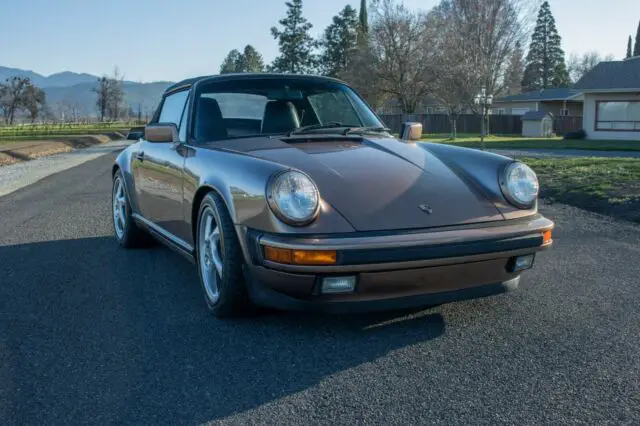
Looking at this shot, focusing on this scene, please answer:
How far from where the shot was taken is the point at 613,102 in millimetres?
31766

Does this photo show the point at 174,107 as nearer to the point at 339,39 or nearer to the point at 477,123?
the point at 477,123

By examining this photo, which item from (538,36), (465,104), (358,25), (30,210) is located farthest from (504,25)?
(538,36)

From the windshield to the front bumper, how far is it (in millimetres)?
1410

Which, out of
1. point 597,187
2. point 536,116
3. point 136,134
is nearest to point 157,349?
point 136,134

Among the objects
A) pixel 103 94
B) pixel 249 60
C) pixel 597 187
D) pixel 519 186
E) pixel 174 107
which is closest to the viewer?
pixel 519 186

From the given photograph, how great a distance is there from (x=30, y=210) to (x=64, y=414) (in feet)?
22.4

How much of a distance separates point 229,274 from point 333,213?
0.70 meters

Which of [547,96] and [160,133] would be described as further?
[547,96]

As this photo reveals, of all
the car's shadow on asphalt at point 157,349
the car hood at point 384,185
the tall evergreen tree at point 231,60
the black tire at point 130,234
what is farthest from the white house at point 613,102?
the tall evergreen tree at point 231,60

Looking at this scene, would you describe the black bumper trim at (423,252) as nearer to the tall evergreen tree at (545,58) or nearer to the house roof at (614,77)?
the house roof at (614,77)

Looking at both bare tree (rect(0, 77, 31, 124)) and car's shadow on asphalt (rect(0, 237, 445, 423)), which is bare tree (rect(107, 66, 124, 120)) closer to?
bare tree (rect(0, 77, 31, 124))

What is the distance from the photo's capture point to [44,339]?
346 centimetres

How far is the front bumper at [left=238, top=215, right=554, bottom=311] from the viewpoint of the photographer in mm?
3041

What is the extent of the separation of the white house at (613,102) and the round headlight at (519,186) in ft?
99.0
